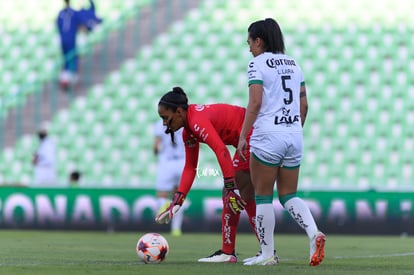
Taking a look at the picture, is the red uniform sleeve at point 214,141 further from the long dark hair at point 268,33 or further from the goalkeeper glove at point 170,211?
the long dark hair at point 268,33

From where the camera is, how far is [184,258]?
9789 millimetres

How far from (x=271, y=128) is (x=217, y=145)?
0.48m

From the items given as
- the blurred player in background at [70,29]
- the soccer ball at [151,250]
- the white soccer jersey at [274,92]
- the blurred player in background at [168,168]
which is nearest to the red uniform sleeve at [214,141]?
the white soccer jersey at [274,92]

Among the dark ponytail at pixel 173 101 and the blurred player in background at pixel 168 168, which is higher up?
the dark ponytail at pixel 173 101

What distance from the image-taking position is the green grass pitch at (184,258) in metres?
7.85

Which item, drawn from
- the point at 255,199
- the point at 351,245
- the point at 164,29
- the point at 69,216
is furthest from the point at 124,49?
the point at 255,199

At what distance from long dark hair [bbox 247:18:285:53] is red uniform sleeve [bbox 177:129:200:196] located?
108 cm

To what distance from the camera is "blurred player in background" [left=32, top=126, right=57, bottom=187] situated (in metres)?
18.9

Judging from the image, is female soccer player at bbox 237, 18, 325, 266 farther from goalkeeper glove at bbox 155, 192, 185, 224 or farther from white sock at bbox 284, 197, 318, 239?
goalkeeper glove at bbox 155, 192, 185, 224

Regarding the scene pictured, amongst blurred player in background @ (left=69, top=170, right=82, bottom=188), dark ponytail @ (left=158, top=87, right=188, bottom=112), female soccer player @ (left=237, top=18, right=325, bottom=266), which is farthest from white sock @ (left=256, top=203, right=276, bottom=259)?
blurred player in background @ (left=69, top=170, right=82, bottom=188)

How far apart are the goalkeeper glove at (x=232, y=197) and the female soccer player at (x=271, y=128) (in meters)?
0.23

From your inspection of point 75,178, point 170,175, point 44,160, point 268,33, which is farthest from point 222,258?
point 44,160

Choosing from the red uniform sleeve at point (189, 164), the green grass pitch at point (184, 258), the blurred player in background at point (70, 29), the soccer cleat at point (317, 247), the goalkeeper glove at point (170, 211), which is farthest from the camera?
the blurred player in background at point (70, 29)

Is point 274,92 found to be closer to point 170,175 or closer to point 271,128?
point 271,128
